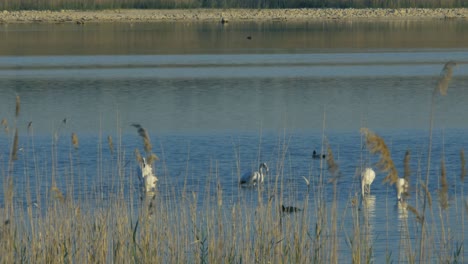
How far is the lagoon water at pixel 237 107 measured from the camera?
1116 centimetres

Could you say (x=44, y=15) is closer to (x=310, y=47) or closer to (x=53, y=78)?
(x=310, y=47)

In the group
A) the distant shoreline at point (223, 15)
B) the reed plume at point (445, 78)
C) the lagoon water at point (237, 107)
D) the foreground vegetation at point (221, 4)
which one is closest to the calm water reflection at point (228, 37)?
the lagoon water at point (237, 107)

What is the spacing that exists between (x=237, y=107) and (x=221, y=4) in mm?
43870

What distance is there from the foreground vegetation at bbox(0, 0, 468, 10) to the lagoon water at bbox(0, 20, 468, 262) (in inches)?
583

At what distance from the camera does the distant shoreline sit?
56906 millimetres

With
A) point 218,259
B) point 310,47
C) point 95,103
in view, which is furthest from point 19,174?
point 310,47

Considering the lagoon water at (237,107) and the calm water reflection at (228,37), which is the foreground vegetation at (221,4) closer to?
the calm water reflection at (228,37)

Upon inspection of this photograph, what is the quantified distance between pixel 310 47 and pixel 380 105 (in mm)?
18496

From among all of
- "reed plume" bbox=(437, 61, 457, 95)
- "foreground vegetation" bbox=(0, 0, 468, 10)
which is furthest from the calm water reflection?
"reed plume" bbox=(437, 61, 457, 95)

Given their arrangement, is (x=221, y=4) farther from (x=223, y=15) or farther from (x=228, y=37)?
(x=228, y=37)

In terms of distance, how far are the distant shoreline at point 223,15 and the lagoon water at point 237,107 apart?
10.8 meters

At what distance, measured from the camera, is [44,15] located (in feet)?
195

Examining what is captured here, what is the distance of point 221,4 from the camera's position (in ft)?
207

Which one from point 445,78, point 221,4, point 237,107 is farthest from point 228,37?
point 445,78
